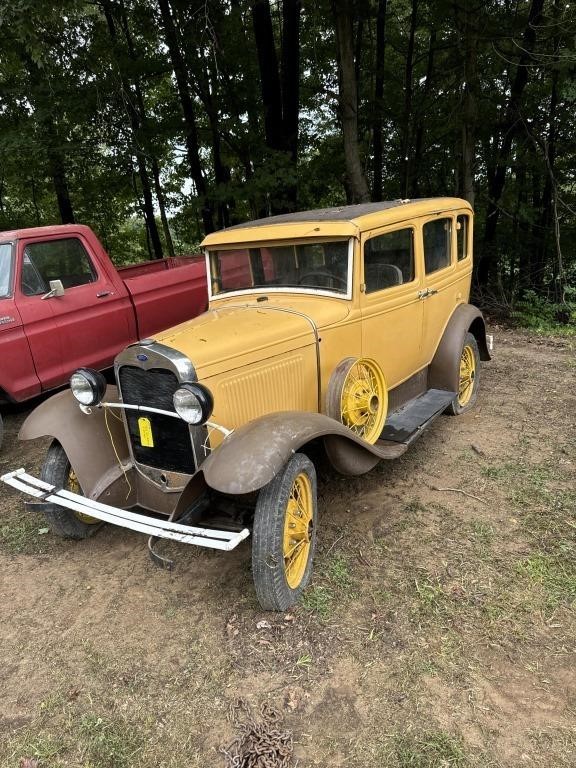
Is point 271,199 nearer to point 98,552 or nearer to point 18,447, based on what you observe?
point 18,447

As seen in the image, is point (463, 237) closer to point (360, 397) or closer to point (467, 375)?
point (467, 375)

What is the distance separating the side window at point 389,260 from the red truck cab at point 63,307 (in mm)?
3183

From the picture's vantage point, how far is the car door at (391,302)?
3.81 meters

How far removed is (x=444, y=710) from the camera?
7.22 feet

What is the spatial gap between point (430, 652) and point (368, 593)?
1.59ft

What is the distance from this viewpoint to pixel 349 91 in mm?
8219

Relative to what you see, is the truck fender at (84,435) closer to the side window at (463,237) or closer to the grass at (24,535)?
the grass at (24,535)

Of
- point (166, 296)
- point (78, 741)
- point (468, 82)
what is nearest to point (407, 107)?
point (468, 82)

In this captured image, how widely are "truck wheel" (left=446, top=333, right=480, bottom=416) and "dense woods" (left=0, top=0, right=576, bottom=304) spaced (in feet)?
14.2

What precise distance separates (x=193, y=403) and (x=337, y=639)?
139 cm

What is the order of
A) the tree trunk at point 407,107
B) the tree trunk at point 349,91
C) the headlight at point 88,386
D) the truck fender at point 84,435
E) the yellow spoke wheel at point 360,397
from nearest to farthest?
the headlight at point 88,386 < the truck fender at point 84,435 < the yellow spoke wheel at point 360,397 < the tree trunk at point 349,91 < the tree trunk at point 407,107

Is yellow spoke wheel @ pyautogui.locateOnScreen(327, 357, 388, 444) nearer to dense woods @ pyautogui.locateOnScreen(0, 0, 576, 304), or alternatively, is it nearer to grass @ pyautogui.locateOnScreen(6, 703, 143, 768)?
grass @ pyautogui.locateOnScreen(6, 703, 143, 768)

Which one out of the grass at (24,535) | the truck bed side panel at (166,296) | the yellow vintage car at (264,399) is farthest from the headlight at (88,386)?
the truck bed side panel at (166,296)

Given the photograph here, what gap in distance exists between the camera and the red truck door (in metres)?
5.19
